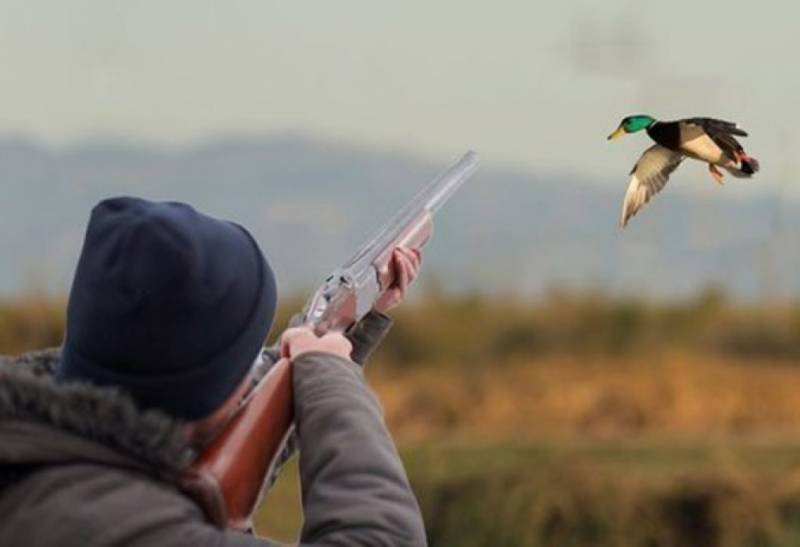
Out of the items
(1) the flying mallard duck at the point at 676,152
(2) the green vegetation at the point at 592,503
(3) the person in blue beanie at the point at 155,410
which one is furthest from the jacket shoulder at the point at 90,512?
(2) the green vegetation at the point at 592,503

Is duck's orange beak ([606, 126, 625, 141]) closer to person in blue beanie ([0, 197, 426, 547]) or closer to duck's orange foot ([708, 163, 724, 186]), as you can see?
duck's orange foot ([708, 163, 724, 186])

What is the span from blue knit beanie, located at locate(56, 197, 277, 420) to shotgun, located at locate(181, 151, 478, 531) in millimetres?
66

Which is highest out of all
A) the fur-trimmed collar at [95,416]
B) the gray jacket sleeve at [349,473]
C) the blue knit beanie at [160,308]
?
the blue knit beanie at [160,308]

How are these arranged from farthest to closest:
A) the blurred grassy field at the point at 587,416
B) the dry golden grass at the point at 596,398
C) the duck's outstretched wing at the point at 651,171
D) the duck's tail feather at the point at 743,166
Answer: the dry golden grass at the point at 596,398 → the blurred grassy field at the point at 587,416 → the duck's outstretched wing at the point at 651,171 → the duck's tail feather at the point at 743,166

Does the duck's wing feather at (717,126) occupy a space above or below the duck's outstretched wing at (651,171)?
above

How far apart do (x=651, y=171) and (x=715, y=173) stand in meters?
0.17

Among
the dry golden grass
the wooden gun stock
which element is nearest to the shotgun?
the wooden gun stock

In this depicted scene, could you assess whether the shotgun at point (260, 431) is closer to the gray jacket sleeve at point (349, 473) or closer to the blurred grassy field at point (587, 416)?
the gray jacket sleeve at point (349, 473)

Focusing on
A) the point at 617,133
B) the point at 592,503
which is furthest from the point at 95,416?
the point at 592,503

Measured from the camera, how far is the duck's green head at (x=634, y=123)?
223 cm

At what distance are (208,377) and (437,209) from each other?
760mm

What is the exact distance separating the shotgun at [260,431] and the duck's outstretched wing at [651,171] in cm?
39

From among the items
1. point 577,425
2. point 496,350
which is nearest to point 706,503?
point 577,425

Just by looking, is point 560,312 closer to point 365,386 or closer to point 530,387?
point 530,387
